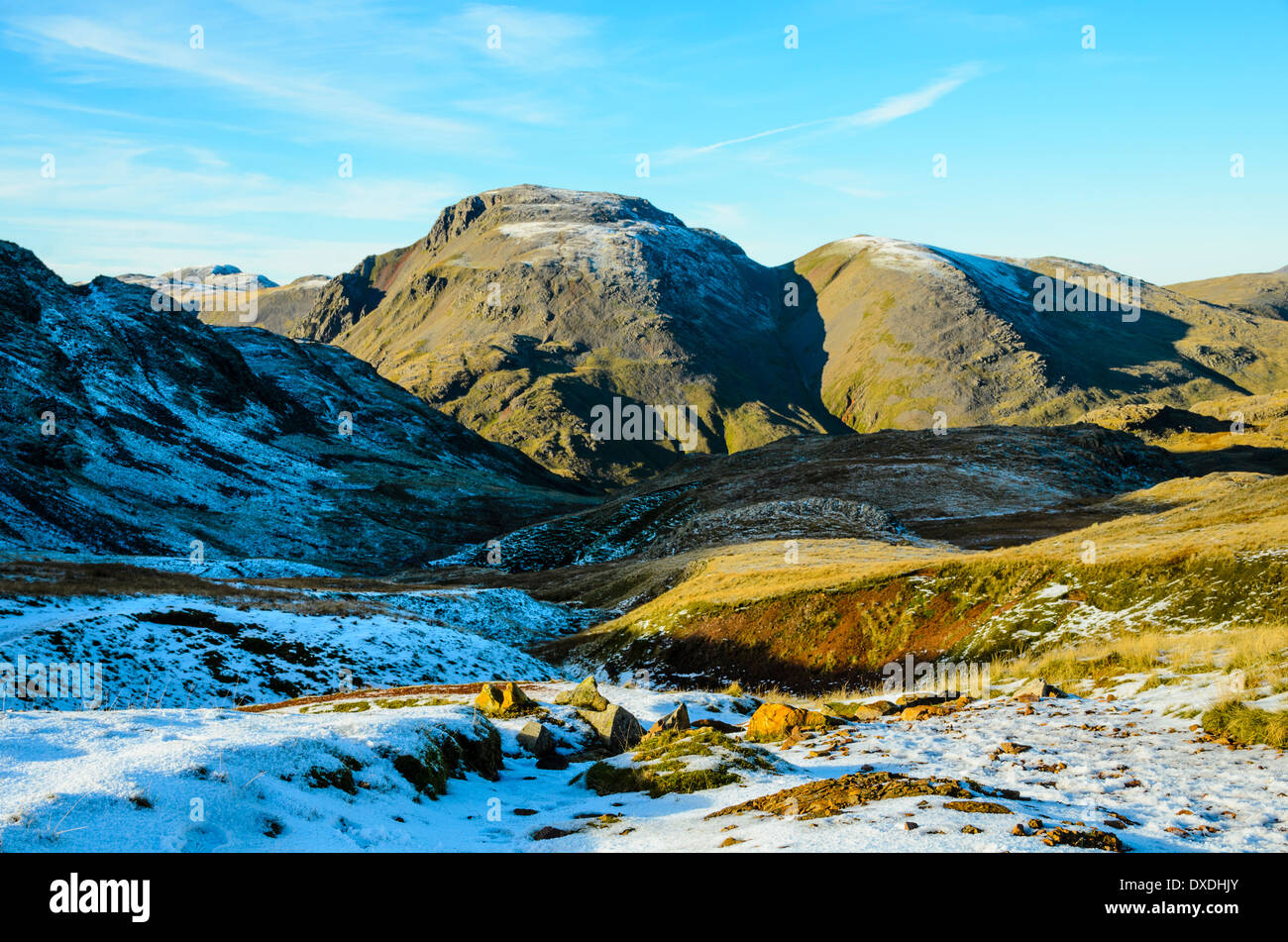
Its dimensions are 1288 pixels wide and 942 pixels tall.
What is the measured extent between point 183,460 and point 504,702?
11633 cm

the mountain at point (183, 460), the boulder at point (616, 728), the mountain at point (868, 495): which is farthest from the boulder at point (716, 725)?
the mountain at point (183, 460)

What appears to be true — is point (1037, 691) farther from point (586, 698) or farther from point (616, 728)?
point (586, 698)

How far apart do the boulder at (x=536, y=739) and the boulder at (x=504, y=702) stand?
81.2 inches

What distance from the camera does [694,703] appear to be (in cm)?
2200

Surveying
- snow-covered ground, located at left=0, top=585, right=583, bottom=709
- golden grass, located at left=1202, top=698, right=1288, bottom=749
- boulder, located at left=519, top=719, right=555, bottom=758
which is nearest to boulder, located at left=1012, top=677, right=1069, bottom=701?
golden grass, located at left=1202, top=698, right=1288, bottom=749

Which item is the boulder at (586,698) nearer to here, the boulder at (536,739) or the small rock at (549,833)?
the boulder at (536,739)

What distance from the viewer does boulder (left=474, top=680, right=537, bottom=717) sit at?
2034 centimetres

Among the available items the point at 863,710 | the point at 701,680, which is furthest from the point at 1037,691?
the point at 701,680

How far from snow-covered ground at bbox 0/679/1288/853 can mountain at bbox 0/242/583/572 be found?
81.1 m

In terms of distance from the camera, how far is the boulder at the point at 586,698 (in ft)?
69.2

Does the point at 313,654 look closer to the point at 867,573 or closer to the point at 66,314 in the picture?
the point at 867,573

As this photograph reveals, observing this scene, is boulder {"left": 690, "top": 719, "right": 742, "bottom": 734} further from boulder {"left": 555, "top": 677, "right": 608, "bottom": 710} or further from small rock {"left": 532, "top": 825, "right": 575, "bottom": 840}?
small rock {"left": 532, "top": 825, "right": 575, "bottom": 840}

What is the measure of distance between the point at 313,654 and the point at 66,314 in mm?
132317
